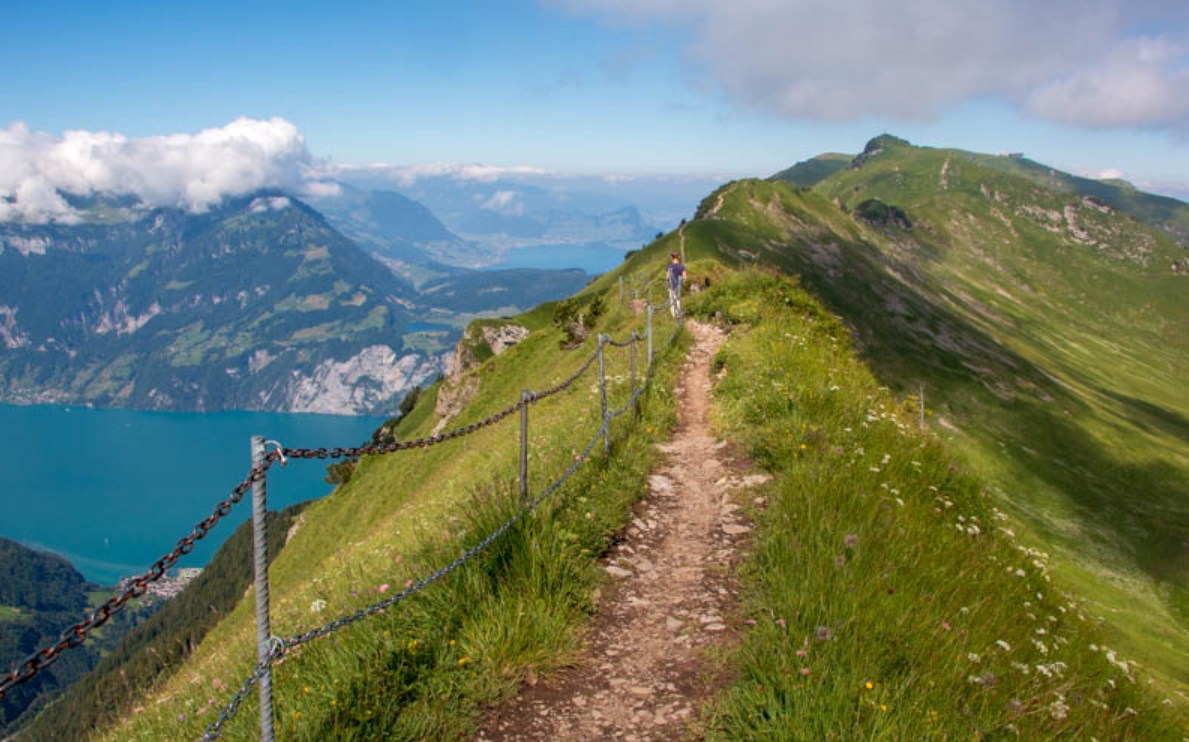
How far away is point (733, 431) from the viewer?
1245cm

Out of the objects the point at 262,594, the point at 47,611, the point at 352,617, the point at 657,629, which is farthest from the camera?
the point at 47,611

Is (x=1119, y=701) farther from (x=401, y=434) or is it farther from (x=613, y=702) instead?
(x=401, y=434)

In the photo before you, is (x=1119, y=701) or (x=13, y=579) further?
(x=13, y=579)

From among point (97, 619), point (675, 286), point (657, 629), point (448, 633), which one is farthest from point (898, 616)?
point (675, 286)

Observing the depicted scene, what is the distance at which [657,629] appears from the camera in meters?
6.78

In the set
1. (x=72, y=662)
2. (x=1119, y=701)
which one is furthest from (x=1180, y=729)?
(x=72, y=662)

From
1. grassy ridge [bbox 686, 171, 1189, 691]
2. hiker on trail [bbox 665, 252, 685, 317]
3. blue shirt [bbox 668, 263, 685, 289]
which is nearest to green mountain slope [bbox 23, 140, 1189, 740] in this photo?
hiker on trail [bbox 665, 252, 685, 317]

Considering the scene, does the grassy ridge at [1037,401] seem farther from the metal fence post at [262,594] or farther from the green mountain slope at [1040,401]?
the metal fence post at [262,594]

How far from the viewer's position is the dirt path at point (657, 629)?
18.0 feet

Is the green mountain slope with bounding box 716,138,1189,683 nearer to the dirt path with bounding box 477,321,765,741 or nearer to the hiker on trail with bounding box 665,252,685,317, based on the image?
the hiker on trail with bounding box 665,252,685,317

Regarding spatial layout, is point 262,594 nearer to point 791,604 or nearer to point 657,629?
point 657,629

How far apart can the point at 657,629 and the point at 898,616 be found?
90.5 inches

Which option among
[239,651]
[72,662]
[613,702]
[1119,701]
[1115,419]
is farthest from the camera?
[72,662]

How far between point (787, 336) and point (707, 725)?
42.4 feet
